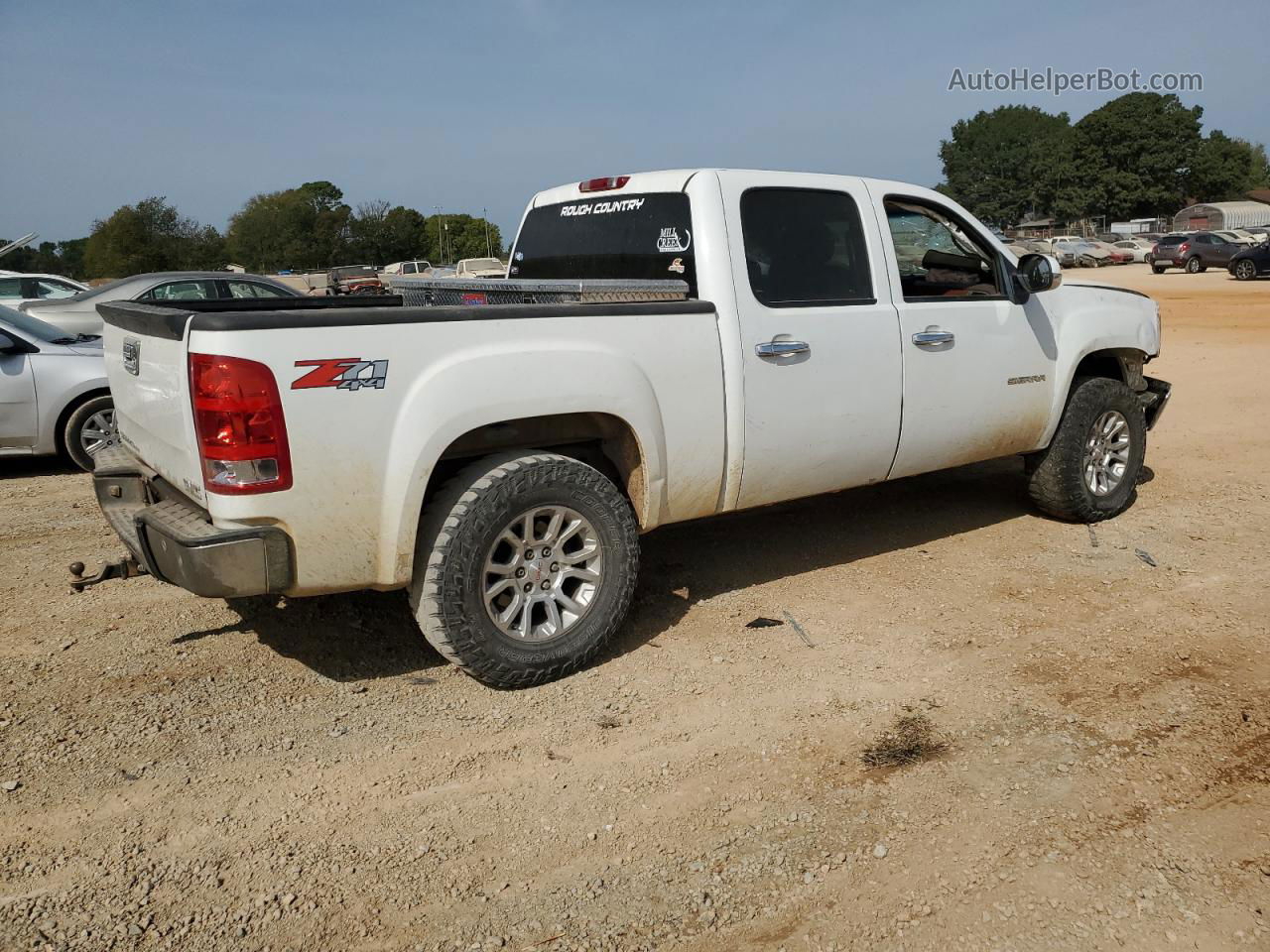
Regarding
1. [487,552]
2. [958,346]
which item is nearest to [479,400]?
[487,552]

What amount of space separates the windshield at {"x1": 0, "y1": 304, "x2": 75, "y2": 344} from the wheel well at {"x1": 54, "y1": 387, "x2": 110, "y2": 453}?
1.75ft

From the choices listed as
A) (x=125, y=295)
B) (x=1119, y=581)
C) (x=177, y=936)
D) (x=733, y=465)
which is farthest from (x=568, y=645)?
(x=125, y=295)

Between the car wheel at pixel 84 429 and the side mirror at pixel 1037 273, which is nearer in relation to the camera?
the side mirror at pixel 1037 273

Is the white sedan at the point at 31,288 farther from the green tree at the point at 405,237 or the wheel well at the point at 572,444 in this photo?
the green tree at the point at 405,237

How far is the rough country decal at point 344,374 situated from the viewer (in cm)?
344

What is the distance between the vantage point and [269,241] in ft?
266

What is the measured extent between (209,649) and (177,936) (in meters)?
1.95

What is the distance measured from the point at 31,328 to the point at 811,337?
6.69m

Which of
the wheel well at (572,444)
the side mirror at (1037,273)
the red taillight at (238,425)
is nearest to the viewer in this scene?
the red taillight at (238,425)

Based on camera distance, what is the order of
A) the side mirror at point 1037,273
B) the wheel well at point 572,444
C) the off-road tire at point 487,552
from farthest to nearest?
the side mirror at point 1037,273, the wheel well at point 572,444, the off-road tire at point 487,552

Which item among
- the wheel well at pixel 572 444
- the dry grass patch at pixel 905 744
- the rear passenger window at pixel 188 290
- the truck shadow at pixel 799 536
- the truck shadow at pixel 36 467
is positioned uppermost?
the rear passenger window at pixel 188 290

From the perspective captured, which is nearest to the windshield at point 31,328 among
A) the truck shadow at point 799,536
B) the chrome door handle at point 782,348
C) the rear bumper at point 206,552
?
the rear bumper at point 206,552

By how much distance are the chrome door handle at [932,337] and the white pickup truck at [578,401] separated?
0.01 metres

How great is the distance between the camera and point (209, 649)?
4484 millimetres
